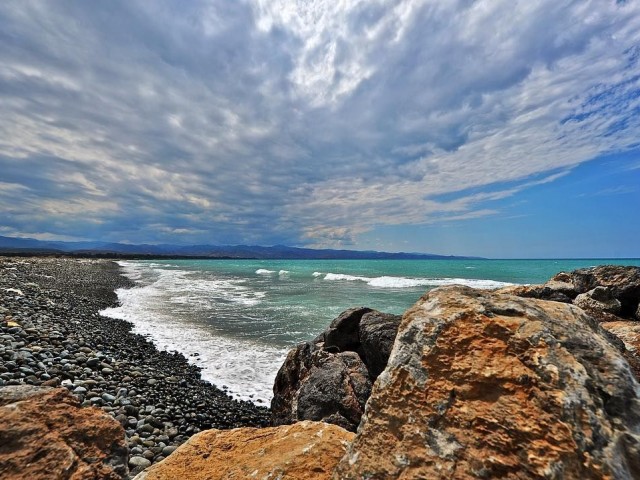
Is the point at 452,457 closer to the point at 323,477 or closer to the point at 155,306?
the point at 323,477

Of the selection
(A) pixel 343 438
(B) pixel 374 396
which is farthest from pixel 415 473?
(A) pixel 343 438

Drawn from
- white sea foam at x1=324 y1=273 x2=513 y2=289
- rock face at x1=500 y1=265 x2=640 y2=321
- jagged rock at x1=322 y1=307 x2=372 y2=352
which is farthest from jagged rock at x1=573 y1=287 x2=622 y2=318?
white sea foam at x1=324 y1=273 x2=513 y2=289

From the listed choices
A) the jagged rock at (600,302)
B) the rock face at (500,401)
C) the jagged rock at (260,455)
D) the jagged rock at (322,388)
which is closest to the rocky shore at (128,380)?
the jagged rock at (322,388)

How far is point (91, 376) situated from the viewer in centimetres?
821

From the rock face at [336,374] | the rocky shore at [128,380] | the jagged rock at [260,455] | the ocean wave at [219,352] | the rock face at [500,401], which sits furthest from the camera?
the ocean wave at [219,352]

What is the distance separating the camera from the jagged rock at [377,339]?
7.17m

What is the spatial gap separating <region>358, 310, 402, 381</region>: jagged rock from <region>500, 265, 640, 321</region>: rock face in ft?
12.0

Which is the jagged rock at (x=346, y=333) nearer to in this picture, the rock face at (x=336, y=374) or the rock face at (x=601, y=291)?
the rock face at (x=336, y=374)

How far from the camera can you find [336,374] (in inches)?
243

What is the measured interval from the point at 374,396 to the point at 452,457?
0.64m

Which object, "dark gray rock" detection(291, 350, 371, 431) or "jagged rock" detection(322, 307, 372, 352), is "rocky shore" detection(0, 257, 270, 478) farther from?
"jagged rock" detection(322, 307, 372, 352)

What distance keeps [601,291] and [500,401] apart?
32.4ft

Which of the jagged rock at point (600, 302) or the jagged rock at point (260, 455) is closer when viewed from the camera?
the jagged rock at point (260, 455)

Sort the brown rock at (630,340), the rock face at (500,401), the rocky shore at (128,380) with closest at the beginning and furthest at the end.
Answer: the rock face at (500,401)
the brown rock at (630,340)
the rocky shore at (128,380)
